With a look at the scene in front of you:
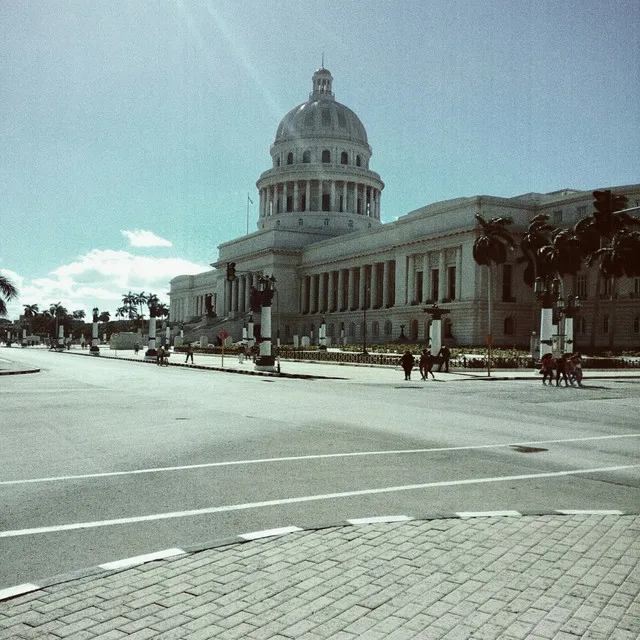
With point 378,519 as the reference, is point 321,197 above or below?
above

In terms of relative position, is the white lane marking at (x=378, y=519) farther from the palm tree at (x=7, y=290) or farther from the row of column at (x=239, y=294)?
the row of column at (x=239, y=294)

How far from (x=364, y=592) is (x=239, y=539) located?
1.57 metres

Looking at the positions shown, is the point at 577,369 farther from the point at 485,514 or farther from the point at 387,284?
the point at 387,284

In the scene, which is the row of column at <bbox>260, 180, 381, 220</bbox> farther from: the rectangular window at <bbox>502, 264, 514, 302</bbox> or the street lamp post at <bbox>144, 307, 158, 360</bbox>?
the street lamp post at <bbox>144, 307, 158, 360</bbox>

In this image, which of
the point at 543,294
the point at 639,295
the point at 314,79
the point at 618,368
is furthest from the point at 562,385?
the point at 314,79

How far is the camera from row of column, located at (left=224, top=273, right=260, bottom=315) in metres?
132

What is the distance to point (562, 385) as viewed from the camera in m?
31.0

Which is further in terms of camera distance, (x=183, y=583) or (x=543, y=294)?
(x=543, y=294)

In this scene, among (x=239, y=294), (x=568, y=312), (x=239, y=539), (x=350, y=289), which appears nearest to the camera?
(x=239, y=539)

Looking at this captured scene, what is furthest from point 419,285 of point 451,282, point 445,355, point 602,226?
point 445,355

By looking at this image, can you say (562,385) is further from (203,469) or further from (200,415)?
(203,469)

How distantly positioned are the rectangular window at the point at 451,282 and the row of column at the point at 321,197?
148ft

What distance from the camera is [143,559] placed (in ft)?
18.9

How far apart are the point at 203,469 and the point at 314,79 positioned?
137 m
